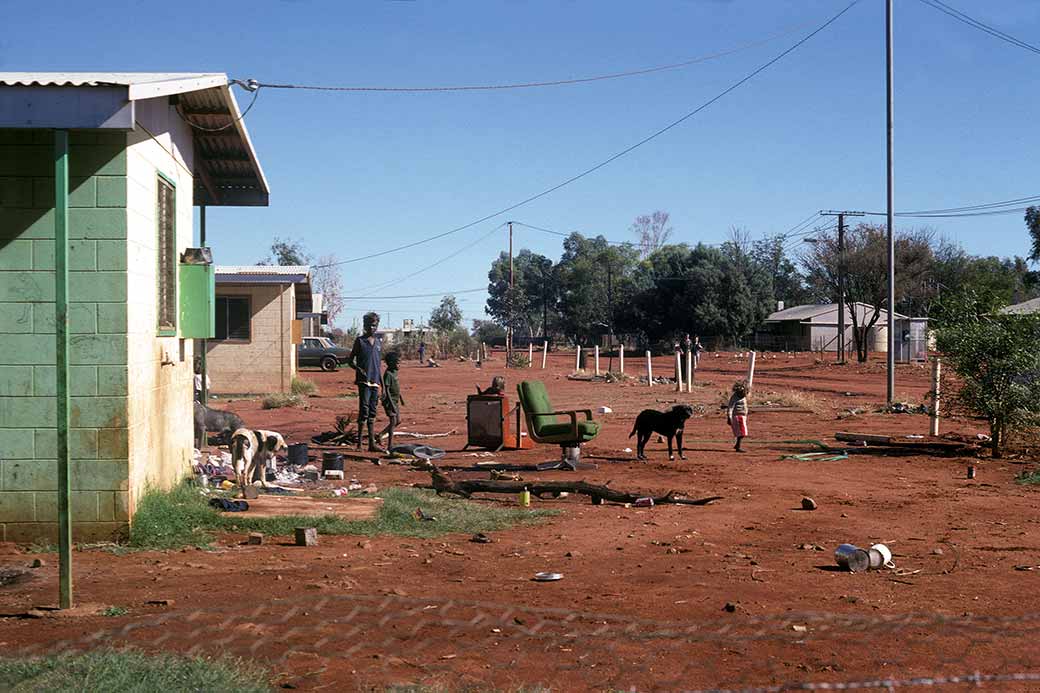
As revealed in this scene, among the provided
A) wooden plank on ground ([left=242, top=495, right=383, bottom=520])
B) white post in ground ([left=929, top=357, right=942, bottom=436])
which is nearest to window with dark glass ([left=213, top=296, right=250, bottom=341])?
white post in ground ([left=929, top=357, right=942, bottom=436])

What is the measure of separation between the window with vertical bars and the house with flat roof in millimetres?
18459

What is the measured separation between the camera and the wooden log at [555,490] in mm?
11344

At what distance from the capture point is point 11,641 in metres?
5.61

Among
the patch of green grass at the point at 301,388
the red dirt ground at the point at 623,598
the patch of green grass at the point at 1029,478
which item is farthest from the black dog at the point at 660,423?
the patch of green grass at the point at 301,388

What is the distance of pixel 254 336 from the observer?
2920 centimetres

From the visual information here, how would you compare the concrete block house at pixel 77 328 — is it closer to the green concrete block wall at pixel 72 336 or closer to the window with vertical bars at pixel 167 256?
the green concrete block wall at pixel 72 336

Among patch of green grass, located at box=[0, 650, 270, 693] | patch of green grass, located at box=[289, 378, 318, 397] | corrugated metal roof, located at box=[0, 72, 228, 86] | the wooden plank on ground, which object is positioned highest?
corrugated metal roof, located at box=[0, 72, 228, 86]

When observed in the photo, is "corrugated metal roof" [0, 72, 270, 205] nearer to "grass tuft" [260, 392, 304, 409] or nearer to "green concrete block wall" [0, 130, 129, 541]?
"green concrete block wall" [0, 130, 129, 541]

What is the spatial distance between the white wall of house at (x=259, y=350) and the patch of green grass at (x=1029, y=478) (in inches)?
790

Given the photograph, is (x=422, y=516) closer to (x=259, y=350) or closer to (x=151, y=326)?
(x=151, y=326)

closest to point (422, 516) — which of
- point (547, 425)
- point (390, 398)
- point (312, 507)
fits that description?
point (312, 507)

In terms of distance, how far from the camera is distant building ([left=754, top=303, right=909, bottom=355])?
68.8m

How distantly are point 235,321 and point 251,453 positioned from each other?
18.7m

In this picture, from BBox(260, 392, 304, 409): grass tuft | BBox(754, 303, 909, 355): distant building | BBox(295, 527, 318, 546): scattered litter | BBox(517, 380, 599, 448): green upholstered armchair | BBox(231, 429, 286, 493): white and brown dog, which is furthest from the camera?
BBox(754, 303, 909, 355): distant building
